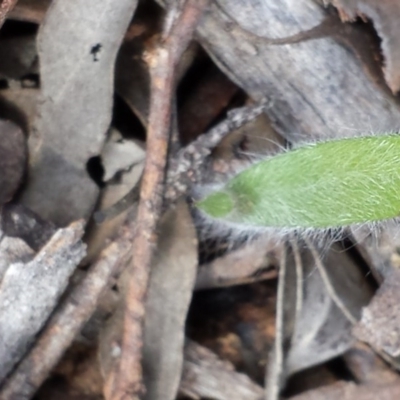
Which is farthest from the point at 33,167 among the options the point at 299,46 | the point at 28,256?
the point at 299,46

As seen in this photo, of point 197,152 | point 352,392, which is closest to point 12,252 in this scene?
point 197,152

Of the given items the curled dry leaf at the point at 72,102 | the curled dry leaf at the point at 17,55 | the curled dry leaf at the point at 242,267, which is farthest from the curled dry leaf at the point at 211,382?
the curled dry leaf at the point at 17,55

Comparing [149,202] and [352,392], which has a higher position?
[149,202]

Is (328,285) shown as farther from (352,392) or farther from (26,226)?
(26,226)

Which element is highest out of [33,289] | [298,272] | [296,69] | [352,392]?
[296,69]

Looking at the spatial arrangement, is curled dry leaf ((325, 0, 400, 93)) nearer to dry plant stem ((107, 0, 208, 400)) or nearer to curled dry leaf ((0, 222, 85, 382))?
dry plant stem ((107, 0, 208, 400))

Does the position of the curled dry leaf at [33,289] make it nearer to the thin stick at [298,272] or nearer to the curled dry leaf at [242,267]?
the curled dry leaf at [242,267]

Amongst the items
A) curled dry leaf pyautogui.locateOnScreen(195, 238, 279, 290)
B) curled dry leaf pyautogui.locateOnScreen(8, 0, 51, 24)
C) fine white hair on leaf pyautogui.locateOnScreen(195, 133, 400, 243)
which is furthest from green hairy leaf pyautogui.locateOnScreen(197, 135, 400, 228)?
curled dry leaf pyautogui.locateOnScreen(8, 0, 51, 24)
